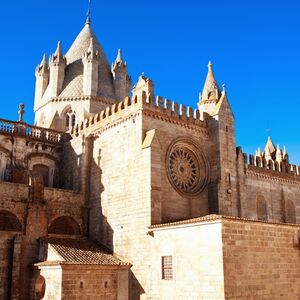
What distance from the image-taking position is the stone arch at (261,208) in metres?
32.0

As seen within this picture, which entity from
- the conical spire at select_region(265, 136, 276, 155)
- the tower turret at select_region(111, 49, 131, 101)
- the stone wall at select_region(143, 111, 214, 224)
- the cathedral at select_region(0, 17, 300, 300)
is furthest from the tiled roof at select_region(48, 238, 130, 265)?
the conical spire at select_region(265, 136, 276, 155)

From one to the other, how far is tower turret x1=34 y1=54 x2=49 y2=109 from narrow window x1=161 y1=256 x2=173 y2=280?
2119cm

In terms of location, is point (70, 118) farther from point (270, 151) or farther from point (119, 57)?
point (270, 151)

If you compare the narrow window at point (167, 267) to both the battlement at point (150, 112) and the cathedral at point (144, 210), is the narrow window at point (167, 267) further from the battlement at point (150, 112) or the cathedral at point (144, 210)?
the battlement at point (150, 112)

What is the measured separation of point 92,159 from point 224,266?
12.5m

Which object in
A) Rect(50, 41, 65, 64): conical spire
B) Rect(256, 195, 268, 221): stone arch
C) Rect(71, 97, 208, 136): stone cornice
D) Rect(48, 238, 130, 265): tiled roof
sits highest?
Rect(50, 41, 65, 64): conical spire

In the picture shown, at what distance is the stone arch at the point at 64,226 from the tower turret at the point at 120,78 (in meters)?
13.8

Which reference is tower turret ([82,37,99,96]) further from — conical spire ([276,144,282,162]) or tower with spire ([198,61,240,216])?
conical spire ([276,144,282,162])

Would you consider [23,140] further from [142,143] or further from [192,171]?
[192,171]

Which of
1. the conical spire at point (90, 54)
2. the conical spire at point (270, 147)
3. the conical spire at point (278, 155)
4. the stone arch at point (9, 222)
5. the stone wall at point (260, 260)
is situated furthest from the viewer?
the conical spire at point (270, 147)

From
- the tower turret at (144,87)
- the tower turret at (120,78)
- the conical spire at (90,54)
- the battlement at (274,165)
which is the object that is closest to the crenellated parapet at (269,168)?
the battlement at (274,165)

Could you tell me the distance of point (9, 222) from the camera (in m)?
23.7

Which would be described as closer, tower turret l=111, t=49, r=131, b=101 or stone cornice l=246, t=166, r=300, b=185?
stone cornice l=246, t=166, r=300, b=185

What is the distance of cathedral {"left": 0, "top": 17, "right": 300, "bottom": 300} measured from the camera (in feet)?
64.1
